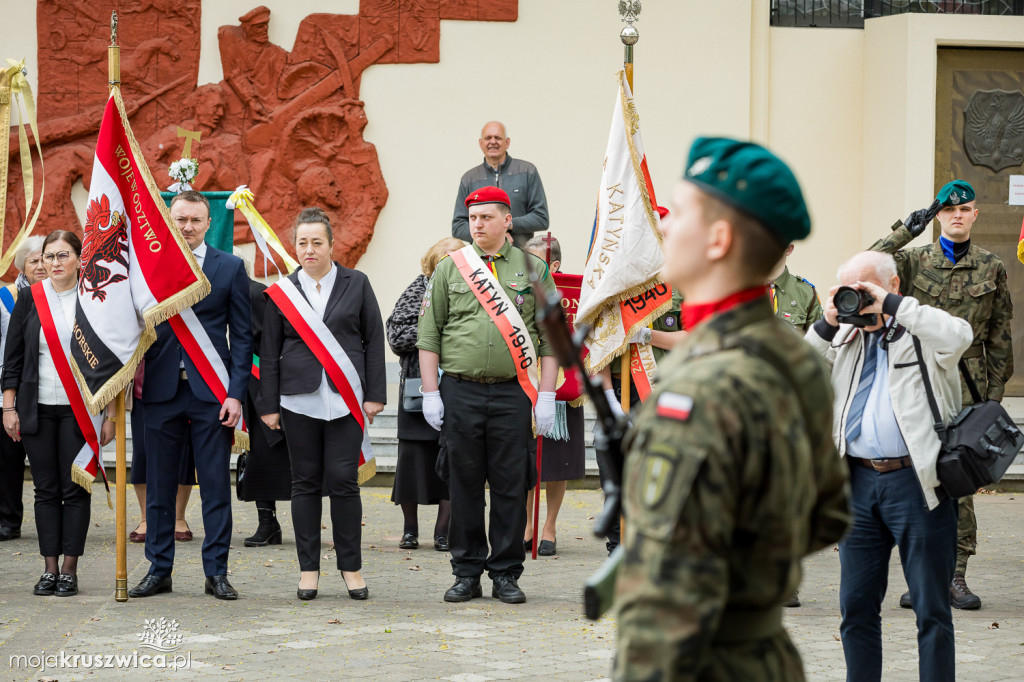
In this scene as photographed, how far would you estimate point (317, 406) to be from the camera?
6.11 metres

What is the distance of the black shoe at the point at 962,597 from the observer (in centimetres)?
595

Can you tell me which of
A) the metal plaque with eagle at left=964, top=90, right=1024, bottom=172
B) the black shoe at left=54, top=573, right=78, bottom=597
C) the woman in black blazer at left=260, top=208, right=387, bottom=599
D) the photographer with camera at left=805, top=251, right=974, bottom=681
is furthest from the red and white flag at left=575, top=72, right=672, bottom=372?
the metal plaque with eagle at left=964, top=90, right=1024, bottom=172

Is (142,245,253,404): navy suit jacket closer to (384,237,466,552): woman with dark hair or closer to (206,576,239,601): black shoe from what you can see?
(206,576,239,601): black shoe

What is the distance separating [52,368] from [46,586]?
1.11 m

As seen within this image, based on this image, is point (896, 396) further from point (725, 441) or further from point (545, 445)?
point (545, 445)

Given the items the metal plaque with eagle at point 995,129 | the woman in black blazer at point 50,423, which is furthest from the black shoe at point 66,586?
the metal plaque with eagle at point 995,129

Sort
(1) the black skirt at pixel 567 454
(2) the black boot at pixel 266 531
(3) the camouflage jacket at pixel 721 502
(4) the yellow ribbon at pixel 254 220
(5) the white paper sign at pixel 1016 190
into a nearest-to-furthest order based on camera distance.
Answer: (3) the camouflage jacket at pixel 721 502, (1) the black skirt at pixel 567 454, (2) the black boot at pixel 266 531, (4) the yellow ribbon at pixel 254 220, (5) the white paper sign at pixel 1016 190

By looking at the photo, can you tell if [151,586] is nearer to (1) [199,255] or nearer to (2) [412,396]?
(1) [199,255]

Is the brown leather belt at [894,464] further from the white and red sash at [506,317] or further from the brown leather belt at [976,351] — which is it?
the white and red sash at [506,317]

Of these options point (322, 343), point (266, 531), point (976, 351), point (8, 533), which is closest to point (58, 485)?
point (322, 343)

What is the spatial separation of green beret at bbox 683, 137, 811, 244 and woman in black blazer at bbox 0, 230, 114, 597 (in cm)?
507

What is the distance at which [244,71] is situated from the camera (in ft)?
39.1

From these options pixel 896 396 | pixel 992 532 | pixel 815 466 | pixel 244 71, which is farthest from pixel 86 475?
pixel 244 71

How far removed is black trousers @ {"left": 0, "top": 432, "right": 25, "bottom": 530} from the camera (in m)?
7.84
